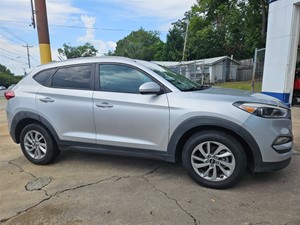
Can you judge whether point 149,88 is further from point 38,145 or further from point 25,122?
point 25,122

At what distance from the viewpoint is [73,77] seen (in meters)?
4.21

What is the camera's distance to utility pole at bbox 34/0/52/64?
754 cm

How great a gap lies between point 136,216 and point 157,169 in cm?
136

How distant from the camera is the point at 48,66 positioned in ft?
14.6

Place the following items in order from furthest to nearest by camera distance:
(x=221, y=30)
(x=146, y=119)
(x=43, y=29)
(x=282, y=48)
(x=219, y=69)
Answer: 1. (x=221, y=30)
2. (x=219, y=69)
3. (x=282, y=48)
4. (x=43, y=29)
5. (x=146, y=119)

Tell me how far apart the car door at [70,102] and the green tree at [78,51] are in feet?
231

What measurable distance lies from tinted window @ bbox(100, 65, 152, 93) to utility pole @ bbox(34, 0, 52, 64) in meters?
4.46

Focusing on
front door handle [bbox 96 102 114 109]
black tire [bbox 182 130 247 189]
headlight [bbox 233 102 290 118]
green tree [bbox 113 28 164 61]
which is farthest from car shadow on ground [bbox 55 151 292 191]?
green tree [bbox 113 28 164 61]

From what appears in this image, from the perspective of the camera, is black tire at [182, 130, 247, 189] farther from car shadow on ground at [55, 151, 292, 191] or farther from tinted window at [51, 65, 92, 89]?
tinted window at [51, 65, 92, 89]

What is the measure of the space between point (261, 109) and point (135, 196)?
1881 millimetres

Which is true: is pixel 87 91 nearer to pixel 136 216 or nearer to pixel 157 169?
pixel 157 169

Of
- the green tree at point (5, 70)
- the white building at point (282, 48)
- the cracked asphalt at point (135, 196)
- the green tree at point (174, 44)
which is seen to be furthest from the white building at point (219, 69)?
the green tree at point (5, 70)

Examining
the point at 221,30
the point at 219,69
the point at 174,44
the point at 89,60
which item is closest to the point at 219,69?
the point at 219,69

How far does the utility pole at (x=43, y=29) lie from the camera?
7.54 metres
